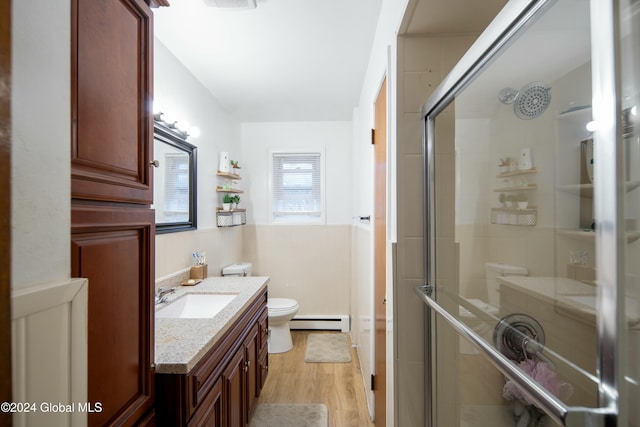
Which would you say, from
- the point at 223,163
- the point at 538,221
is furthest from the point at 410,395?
the point at 223,163

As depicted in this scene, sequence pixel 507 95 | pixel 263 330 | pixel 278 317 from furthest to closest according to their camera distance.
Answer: pixel 278 317 < pixel 263 330 < pixel 507 95

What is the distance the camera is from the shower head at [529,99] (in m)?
0.66

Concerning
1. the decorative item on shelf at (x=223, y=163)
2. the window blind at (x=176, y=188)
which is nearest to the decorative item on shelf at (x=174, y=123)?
the window blind at (x=176, y=188)

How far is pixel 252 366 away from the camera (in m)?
1.88

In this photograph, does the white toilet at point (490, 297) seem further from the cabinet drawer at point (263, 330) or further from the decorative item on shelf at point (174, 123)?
the decorative item on shelf at point (174, 123)

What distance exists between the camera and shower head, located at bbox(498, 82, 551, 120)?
66 centimetres

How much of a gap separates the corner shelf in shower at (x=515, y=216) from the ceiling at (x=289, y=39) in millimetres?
763

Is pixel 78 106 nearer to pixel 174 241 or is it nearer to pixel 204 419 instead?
pixel 204 419

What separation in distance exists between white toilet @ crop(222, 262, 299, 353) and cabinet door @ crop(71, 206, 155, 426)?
73.9 inches

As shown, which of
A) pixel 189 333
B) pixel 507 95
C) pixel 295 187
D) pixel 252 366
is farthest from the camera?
pixel 295 187

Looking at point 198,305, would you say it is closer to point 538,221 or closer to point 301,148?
point 538,221

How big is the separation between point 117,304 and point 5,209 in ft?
1.77

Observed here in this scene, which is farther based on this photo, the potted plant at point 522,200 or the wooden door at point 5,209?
the potted plant at point 522,200

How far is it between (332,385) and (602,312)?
7.61ft
